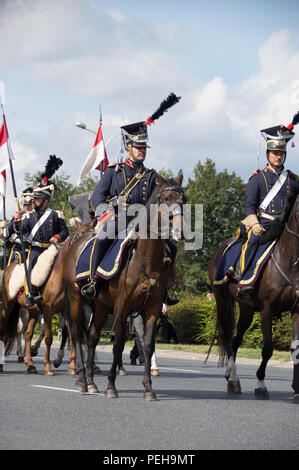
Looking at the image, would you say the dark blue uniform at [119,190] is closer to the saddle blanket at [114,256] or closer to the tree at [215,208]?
the saddle blanket at [114,256]

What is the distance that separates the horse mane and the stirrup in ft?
7.84

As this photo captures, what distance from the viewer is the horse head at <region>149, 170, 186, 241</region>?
10.1 metres

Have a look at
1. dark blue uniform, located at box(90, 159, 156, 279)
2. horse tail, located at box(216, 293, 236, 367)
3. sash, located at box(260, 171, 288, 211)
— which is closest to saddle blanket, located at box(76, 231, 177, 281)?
dark blue uniform, located at box(90, 159, 156, 279)

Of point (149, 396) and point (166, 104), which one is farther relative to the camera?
point (166, 104)

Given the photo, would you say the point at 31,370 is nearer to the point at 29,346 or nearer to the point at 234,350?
the point at 29,346

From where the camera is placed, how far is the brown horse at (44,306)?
15.1 m

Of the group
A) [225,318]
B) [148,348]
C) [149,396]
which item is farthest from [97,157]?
[149,396]

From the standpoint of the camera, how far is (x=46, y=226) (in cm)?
1595

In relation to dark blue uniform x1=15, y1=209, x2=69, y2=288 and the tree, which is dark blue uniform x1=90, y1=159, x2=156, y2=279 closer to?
dark blue uniform x1=15, y1=209, x2=69, y2=288

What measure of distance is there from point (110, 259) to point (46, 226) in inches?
187

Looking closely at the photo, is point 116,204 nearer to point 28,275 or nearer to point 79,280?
point 79,280

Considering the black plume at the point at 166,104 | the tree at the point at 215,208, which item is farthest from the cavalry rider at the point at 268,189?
the tree at the point at 215,208
